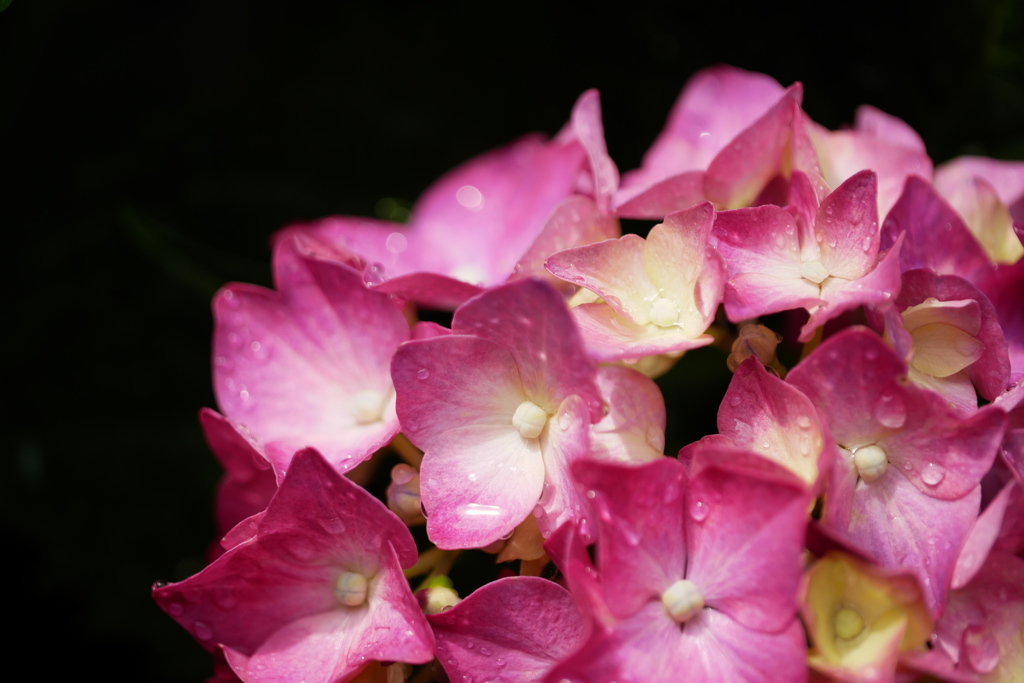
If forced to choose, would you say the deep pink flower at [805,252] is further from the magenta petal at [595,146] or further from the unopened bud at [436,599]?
the unopened bud at [436,599]

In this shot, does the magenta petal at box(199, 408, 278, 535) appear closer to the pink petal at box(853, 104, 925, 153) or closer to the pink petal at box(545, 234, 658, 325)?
the pink petal at box(545, 234, 658, 325)

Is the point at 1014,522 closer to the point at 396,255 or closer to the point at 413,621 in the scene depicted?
the point at 413,621

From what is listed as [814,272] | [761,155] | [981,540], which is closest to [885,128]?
[761,155]

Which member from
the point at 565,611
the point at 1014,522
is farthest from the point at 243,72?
the point at 1014,522

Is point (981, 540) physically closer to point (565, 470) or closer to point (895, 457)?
point (895, 457)

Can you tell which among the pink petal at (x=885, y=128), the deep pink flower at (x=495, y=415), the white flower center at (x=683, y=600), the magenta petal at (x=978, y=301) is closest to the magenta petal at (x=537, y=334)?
the deep pink flower at (x=495, y=415)
